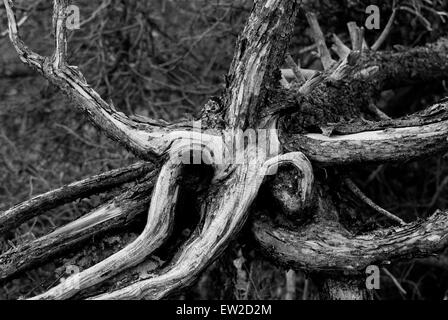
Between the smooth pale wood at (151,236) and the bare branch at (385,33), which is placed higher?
the bare branch at (385,33)

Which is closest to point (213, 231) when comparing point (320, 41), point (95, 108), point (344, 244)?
point (344, 244)

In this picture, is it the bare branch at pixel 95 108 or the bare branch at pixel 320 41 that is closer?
the bare branch at pixel 95 108

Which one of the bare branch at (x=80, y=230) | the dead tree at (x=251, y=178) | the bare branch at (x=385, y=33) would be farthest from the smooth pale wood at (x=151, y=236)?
the bare branch at (x=385, y=33)

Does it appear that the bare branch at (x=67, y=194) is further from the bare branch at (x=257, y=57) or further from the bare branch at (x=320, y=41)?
the bare branch at (x=320, y=41)

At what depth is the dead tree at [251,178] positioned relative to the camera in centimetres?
169

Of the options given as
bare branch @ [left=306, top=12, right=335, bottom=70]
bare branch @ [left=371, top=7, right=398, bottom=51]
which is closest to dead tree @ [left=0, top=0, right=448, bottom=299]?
bare branch @ [left=306, top=12, right=335, bottom=70]

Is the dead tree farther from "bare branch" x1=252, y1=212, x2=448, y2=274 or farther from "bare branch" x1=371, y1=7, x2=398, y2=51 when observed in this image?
"bare branch" x1=371, y1=7, x2=398, y2=51

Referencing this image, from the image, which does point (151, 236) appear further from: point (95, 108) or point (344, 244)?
point (344, 244)

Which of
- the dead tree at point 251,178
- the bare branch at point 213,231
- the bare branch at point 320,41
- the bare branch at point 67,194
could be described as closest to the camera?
the bare branch at point 213,231

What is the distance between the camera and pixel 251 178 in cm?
176

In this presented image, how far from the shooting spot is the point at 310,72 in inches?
101
